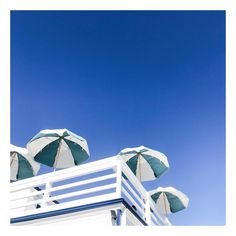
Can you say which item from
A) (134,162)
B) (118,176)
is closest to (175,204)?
(134,162)

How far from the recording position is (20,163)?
12.2 metres

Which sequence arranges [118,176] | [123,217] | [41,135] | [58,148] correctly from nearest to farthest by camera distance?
[123,217] < [118,176] < [41,135] < [58,148]

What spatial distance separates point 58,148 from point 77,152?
598 millimetres

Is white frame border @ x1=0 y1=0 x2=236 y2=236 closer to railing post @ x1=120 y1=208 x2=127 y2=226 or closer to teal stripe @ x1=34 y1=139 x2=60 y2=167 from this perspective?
railing post @ x1=120 y1=208 x2=127 y2=226

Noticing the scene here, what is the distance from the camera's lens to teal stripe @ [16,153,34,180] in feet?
40.0

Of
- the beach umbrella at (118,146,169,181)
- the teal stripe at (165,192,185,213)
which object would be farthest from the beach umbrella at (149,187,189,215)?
the beach umbrella at (118,146,169,181)

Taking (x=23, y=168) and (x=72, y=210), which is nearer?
(x=72, y=210)

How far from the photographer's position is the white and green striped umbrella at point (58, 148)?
36.2ft
